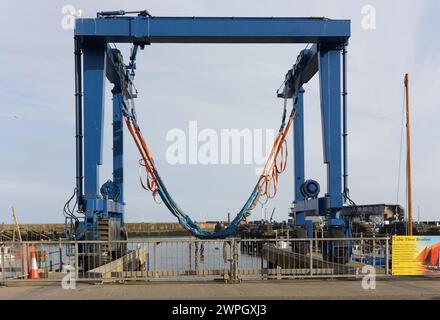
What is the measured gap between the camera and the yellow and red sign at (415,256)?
51.6 feet

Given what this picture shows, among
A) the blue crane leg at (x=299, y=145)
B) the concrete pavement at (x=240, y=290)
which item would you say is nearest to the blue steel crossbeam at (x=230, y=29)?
the blue crane leg at (x=299, y=145)

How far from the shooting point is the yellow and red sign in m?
15.7

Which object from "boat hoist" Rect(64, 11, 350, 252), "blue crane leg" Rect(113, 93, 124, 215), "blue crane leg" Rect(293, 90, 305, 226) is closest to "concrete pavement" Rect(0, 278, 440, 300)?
"boat hoist" Rect(64, 11, 350, 252)

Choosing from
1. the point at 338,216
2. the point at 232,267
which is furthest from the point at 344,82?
the point at 232,267

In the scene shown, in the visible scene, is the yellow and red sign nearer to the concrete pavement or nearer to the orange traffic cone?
the concrete pavement

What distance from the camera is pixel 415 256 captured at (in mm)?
15758

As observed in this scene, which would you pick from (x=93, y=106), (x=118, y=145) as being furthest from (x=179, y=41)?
(x=118, y=145)

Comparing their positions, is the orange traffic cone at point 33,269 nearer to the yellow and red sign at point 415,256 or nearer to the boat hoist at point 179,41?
the boat hoist at point 179,41

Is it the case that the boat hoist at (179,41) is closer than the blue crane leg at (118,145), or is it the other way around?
the boat hoist at (179,41)

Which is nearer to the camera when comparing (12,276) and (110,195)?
(12,276)
